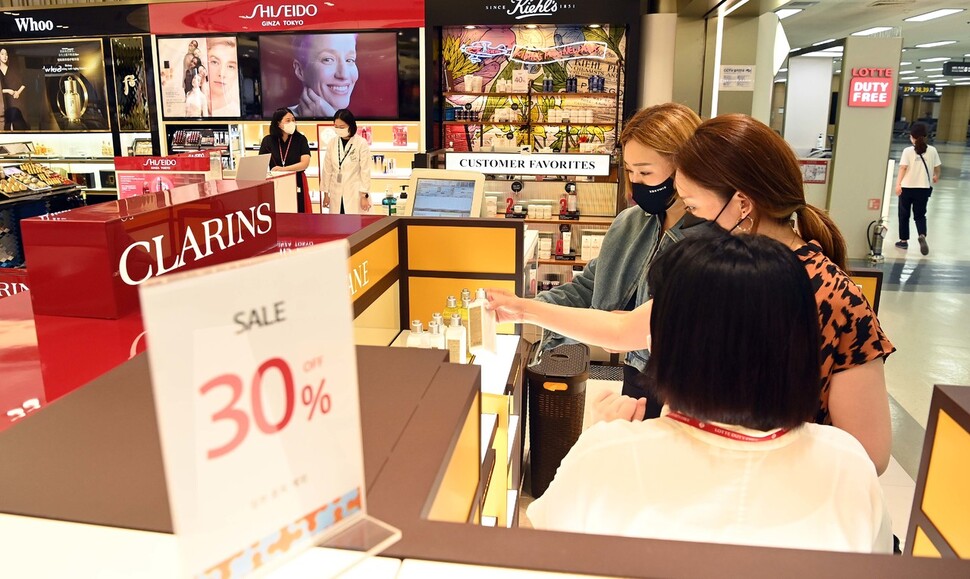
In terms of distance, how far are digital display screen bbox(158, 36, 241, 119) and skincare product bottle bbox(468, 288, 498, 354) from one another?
7693 mm

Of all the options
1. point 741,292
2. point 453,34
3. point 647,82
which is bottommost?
point 741,292

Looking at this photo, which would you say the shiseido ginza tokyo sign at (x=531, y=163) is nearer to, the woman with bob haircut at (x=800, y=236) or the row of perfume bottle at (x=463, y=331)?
the row of perfume bottle at (x=463, y=331)

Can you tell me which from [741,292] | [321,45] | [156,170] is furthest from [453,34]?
[741,292]

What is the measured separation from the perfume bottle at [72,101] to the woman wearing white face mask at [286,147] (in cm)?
453

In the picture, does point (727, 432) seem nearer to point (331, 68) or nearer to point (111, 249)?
point (111, 249)

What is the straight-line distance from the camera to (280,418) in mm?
633

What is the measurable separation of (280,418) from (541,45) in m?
8.32

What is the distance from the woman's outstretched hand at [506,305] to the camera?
7.79 ft

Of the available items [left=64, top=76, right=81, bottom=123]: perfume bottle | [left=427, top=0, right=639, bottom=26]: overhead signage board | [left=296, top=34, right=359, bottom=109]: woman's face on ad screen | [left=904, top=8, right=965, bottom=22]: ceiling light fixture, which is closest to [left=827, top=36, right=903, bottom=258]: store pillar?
[left=904, top=8, right=965, bottom=22]: ceiling light fixture

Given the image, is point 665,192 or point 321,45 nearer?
point 665,192

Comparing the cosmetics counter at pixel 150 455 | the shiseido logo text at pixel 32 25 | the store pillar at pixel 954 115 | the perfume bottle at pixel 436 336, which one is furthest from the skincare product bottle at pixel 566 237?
the store pillar at pixel 954 115

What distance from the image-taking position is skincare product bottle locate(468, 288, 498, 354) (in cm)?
247

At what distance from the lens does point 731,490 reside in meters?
1.00

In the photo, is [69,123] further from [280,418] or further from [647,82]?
[280,418]
